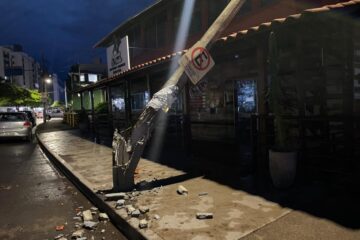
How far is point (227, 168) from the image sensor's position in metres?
7.29

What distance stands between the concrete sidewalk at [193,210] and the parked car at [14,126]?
10510 mm

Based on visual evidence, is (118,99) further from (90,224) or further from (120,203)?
(90,224)

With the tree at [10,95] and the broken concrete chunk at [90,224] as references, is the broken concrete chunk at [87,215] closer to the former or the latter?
the broken concrete chunk at [90,224]

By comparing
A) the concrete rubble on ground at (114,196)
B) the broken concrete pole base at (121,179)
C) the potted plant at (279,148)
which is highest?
the potted plant at (279,148)

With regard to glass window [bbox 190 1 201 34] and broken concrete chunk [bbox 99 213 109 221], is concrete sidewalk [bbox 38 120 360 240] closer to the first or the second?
broken concrete chunk [bbox 99 213 109 221]

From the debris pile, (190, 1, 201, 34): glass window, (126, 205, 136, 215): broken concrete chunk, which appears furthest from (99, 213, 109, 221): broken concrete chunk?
(190, 1, 201, 34): glass window

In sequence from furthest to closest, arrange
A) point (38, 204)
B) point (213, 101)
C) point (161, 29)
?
point (161, 29) → point (213, 101) → point (38, 204)

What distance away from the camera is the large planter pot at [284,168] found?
5430 mm

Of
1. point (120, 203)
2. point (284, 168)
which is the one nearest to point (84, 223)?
point (120, 203)

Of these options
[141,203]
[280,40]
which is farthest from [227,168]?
[280,40]

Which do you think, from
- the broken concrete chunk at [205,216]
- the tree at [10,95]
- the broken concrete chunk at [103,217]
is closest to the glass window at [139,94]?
the broken concrete chunk at [103,217]

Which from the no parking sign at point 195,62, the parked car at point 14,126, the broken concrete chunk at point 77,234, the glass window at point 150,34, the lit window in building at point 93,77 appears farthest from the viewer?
the lit window in building at point 93,77

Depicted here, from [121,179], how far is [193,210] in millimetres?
1700

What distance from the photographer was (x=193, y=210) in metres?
4.85
